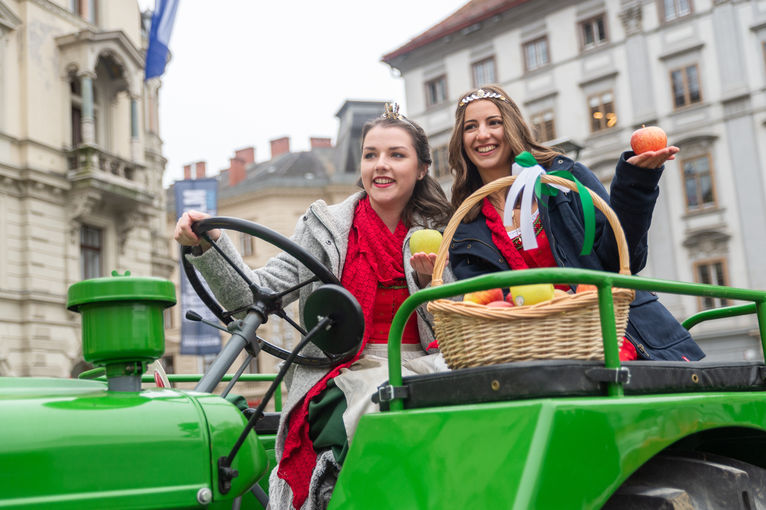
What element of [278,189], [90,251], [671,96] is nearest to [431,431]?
[90,251]

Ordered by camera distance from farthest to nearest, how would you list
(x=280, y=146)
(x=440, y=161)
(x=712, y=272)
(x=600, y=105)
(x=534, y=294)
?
(x=280, y=146) → (x=440, y=161) → (x=600, y=105) → (x=712, y=272) → (x=534, y=294)

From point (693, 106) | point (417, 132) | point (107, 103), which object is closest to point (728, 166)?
point (693, 106)

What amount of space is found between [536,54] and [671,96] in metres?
4.71

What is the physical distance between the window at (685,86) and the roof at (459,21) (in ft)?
17.8

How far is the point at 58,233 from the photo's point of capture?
16562 mm

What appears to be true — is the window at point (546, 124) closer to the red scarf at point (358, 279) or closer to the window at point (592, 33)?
the window at point (592, 33)

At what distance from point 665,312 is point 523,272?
3.28ft

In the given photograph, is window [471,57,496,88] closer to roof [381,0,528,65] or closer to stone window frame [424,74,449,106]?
stone window frame [424,74,449,106]

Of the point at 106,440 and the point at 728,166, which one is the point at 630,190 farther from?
the point at 728,166

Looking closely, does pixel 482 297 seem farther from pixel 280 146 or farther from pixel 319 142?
pixel 280 146

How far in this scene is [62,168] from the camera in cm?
1688

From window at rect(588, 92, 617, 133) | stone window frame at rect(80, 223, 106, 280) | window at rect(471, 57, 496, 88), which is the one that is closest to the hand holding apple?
stone window frame at rect(80, 223, 106, 280)

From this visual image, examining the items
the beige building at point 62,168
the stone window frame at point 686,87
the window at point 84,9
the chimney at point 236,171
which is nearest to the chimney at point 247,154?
the chimney at point 236,171

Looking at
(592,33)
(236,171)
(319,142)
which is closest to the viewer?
(592,33)
